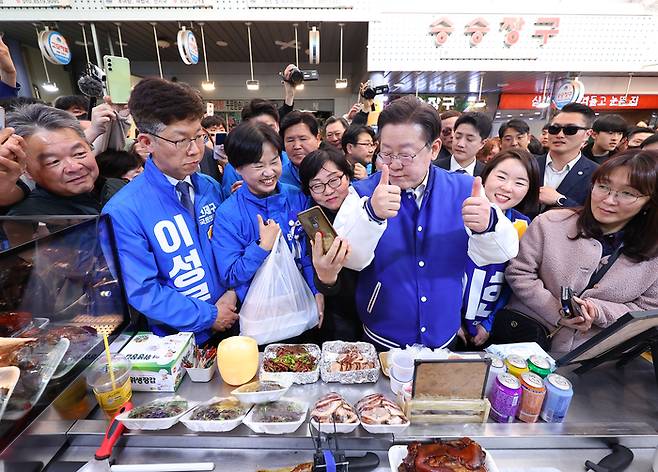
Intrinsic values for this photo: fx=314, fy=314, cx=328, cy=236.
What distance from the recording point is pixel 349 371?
1.17m

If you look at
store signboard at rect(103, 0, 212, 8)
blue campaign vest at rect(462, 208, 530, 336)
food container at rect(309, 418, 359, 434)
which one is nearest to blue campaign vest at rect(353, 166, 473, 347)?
blue campaign vest at rect(462, 208, 530, 336)

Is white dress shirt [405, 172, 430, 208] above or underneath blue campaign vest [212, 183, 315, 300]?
above

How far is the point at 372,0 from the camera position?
601cm

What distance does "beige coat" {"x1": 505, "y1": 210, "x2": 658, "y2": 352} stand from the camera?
5.10ft

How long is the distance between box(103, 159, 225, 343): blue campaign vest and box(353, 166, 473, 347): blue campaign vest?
854mm

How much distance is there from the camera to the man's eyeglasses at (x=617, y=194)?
1506 millimetres

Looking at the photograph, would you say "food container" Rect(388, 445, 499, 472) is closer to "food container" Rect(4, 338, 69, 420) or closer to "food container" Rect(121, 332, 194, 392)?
"food container" Rect(121, 332, 194, 392)

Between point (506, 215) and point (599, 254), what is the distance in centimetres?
49

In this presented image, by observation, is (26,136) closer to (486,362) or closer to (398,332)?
(398,332)

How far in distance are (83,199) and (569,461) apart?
224 cm

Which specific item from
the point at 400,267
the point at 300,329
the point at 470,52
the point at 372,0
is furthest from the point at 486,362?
the point at 470,52

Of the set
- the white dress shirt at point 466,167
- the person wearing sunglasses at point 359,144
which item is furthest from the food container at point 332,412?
the white dress shirt at point 466,167

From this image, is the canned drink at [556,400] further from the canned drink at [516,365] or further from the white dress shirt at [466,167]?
the white dress shirt at [466,167]

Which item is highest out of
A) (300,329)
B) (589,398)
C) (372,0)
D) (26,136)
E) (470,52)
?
(372,0)
